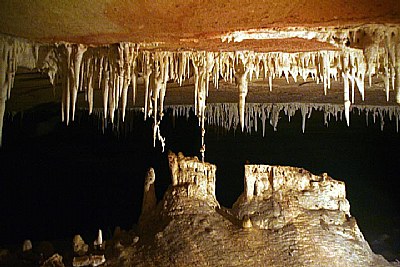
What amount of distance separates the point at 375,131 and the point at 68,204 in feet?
32.1

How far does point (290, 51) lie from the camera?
17.6 ft

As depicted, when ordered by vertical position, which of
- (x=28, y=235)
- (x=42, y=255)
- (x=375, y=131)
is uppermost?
(x=375, y=131)

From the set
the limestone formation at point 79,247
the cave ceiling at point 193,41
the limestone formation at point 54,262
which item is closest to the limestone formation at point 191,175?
the cave ceiling at point 193,41

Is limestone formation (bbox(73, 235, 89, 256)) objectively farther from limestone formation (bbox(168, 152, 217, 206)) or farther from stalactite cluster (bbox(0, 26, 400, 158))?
stalactite cluster (bbox(0, 26, 400, 158))

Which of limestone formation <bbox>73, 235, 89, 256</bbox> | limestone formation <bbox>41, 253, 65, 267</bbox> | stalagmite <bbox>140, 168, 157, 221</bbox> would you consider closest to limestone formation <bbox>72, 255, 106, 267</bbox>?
limestone formation <bbox>41, 253, 65, 267</bbox>

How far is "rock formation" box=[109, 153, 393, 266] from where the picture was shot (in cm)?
666

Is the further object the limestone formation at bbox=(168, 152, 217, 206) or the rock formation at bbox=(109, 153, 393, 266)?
the limestone formation at bbox=(168, 152, 217, 206)

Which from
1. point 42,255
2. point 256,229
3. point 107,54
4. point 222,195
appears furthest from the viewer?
point 222,195

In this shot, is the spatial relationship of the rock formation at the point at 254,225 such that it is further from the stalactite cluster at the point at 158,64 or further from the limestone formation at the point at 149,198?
the stalactite cluster at the point at 158,64

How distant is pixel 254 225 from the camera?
7.43 meters

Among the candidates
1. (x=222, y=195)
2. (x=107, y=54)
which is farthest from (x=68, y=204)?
(x=107, y=54)

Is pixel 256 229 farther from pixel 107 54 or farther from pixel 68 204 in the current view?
pixel 68 204

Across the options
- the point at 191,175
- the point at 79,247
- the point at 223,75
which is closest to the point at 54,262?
the point at 79,247

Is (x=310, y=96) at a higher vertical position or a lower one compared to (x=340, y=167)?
higher
